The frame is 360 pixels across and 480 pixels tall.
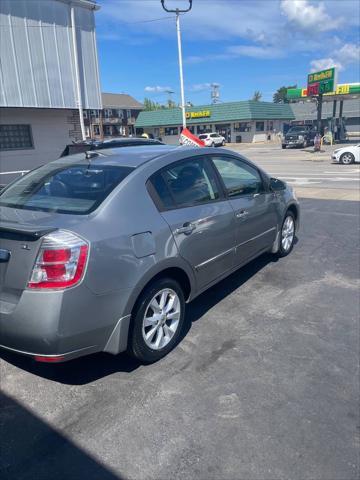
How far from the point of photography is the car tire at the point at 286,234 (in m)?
5.56

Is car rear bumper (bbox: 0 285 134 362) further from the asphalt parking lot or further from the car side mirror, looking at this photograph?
the car side mirror

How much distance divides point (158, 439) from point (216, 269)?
1817mm

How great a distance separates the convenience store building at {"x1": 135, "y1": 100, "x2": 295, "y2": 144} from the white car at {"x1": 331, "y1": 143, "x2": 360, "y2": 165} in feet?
102

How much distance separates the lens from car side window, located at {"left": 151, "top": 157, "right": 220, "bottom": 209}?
331cm

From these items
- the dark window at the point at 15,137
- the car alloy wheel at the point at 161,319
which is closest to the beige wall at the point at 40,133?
the dark window at the point at 15,137

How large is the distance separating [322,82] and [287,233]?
94.9 feet

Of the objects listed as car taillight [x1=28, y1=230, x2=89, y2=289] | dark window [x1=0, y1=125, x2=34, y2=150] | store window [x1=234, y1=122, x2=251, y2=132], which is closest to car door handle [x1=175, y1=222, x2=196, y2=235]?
car taillight [x1=28, y1=230, x2=89, y2=289]

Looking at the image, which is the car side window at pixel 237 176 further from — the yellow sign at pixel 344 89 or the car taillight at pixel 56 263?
the yellow sign at pixel 344 89

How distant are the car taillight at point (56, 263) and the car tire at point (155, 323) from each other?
2.14 ft

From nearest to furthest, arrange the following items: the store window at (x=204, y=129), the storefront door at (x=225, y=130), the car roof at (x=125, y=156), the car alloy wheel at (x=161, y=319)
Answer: the car alloy wheel at (x=161, y=319) < the car roof at (x=125, y=156) < the storefront door at (x=225, y=130) < the store window at (x=204, y=129)

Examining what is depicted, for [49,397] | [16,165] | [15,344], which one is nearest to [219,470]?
[49,397]

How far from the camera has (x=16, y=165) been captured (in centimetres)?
1257

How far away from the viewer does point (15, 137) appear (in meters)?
12.6

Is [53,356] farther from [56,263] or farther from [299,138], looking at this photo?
[299,138]
